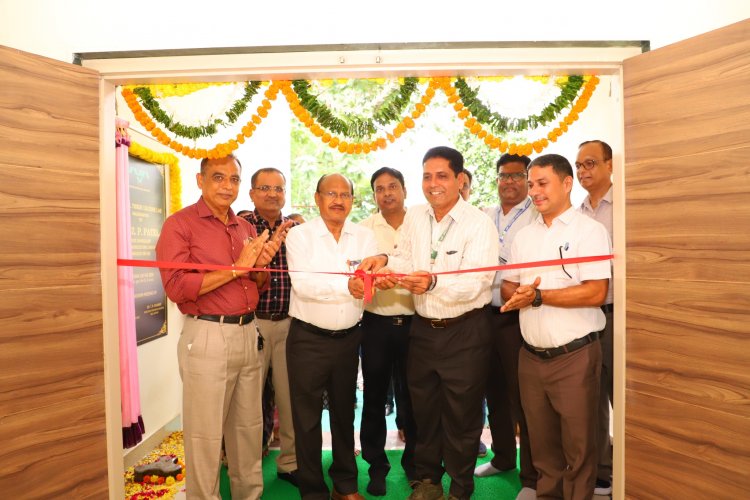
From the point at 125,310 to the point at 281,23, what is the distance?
7.27ft

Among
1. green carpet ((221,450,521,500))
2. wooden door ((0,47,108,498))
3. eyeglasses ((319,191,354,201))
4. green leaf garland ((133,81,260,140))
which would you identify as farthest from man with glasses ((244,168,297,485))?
wooden door ((0,47,108,498))

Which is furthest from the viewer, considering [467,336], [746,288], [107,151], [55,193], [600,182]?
[600,182]

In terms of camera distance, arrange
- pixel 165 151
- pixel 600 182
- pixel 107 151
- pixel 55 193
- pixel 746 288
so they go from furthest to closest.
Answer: pixel 165 151
pixel 600 182
pixel 107 151
pixel 55 193
pixel 746 288

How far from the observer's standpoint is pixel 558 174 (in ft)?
9.31

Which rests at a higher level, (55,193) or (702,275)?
(55,193)

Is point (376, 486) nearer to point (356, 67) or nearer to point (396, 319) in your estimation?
point (396, 319)

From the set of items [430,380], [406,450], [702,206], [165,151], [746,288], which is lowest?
[406,450]

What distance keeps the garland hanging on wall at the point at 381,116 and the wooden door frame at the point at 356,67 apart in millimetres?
186

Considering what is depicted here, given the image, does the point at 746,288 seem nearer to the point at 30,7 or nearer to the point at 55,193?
the point at 55,193

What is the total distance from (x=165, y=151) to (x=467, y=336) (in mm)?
3212

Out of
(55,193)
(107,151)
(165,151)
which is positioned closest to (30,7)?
(107,151)

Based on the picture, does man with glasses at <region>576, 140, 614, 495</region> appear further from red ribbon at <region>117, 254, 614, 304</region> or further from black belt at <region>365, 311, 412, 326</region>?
black belt at <region>365, 311, 412, 326</region>

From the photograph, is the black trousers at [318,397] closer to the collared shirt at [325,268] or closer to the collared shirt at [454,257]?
the collared shirt at [325,268]

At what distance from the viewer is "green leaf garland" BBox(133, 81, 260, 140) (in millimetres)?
3023
